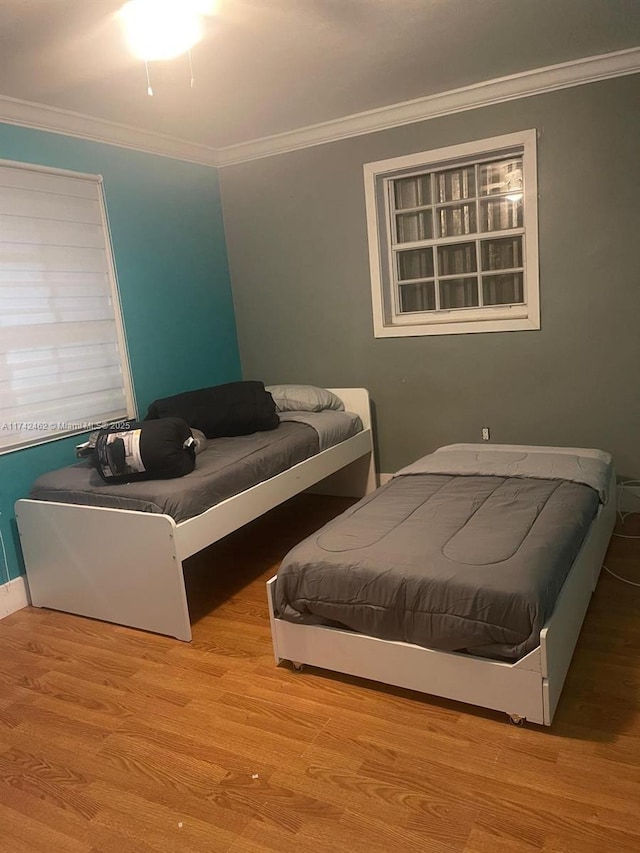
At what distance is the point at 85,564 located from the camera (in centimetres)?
282

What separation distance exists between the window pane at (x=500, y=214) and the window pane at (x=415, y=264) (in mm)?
384

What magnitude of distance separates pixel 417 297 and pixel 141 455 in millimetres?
2147

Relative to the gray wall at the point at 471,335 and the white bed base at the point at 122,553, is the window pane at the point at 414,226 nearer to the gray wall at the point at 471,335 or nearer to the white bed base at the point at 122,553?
the gray wall at the point at 471,335

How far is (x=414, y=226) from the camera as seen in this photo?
3979 millimetres

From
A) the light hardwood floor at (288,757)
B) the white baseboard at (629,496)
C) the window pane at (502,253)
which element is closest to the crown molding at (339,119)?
the window pane at (502,253)

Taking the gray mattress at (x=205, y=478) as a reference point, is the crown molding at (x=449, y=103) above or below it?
above

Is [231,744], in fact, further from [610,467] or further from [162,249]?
[162,249]

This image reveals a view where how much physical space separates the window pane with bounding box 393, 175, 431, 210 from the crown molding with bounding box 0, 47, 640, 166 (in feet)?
1.09

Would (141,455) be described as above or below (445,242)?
below

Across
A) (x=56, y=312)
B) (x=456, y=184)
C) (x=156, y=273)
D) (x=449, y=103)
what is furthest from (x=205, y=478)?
(x=449, y=103)

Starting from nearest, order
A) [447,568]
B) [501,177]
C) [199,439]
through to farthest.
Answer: [447,568] < [199,439] < [501,177]

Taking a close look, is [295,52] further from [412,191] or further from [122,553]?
[122,553]

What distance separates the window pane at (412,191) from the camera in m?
3.88

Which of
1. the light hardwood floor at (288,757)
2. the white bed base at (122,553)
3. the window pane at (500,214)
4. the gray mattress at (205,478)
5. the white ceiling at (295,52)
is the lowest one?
the light hardwood floor at (288,757)
